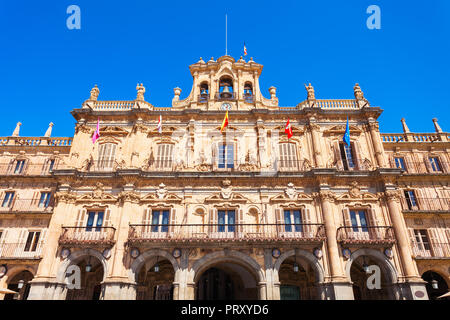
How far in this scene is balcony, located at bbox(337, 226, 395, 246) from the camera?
1828 centimetres

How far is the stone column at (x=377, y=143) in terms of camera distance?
2152cm

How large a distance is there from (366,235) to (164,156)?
15.2 meters

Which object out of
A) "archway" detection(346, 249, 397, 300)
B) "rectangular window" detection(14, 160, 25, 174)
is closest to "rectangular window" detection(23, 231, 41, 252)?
"rectangular window" detection(14, 160, 25, 174)

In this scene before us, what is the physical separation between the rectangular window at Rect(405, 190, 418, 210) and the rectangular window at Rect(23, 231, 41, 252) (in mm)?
27402

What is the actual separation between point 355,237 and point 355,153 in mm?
6673

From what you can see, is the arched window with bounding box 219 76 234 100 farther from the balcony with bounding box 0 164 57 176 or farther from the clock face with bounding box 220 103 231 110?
the balcony with bounding box 0 164 57 176

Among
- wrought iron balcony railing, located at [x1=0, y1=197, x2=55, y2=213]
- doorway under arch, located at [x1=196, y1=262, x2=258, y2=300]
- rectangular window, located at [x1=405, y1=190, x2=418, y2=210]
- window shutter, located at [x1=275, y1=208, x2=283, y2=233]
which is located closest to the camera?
window shutter, located at [x1=275, y1=208, x2=283, y2=233]

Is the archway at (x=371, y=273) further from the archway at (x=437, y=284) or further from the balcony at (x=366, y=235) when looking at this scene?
the archway at (x=437, y=284)

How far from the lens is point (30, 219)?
2152cm

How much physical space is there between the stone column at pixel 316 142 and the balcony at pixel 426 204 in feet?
22.8

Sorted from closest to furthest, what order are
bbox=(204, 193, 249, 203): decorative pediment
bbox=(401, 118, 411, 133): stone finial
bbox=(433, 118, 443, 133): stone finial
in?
1. bbox=(204, 193, 249, 203): decorative pediment
2. bbox=(433, 118, 443, 133): stone finial
3. bbox=(401, 118, 411, 133): stone finial

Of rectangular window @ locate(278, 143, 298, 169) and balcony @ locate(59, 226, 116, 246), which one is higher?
rectangular window @ locate(278, 143, 298, 169)

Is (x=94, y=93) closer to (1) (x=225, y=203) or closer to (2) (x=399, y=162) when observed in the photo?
(1) (x=225, y=203)
